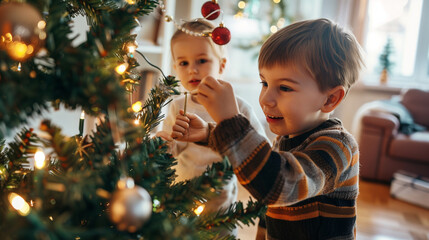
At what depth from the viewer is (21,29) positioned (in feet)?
1.32

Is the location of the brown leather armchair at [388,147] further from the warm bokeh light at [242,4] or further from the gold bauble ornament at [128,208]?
the gold bauble ornament at [128,208]

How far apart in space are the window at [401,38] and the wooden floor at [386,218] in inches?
94.6

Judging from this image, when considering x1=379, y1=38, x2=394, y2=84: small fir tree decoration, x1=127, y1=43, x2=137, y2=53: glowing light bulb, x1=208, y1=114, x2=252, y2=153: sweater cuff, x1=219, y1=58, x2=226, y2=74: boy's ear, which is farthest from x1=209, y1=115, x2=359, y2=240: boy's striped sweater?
x1=379, y1=38, x2=394, y2=84: small fir tree decoration

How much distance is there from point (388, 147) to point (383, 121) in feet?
0.79

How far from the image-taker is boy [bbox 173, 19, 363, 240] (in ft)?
2.25

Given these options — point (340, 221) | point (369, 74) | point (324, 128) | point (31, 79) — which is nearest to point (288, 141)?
point (324, 128)

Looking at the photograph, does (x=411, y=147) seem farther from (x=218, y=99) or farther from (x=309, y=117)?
(x=218, y=99)

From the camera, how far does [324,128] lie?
2.84ft

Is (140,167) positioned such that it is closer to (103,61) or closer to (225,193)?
(103,61)

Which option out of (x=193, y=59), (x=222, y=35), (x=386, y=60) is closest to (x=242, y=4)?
(x=386, y=60)

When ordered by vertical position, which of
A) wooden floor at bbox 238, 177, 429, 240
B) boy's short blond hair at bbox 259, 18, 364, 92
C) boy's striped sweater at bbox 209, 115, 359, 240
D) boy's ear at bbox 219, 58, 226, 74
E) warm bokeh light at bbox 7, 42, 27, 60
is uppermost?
warm bokeh light at bbox 7, 42, 27, 60

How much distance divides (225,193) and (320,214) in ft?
1.92

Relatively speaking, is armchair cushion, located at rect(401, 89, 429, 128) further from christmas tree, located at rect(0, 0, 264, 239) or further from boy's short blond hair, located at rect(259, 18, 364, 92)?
christmas tree, located at rect(0, 0, 264, 239)

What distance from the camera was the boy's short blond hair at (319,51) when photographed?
2.63 feet
